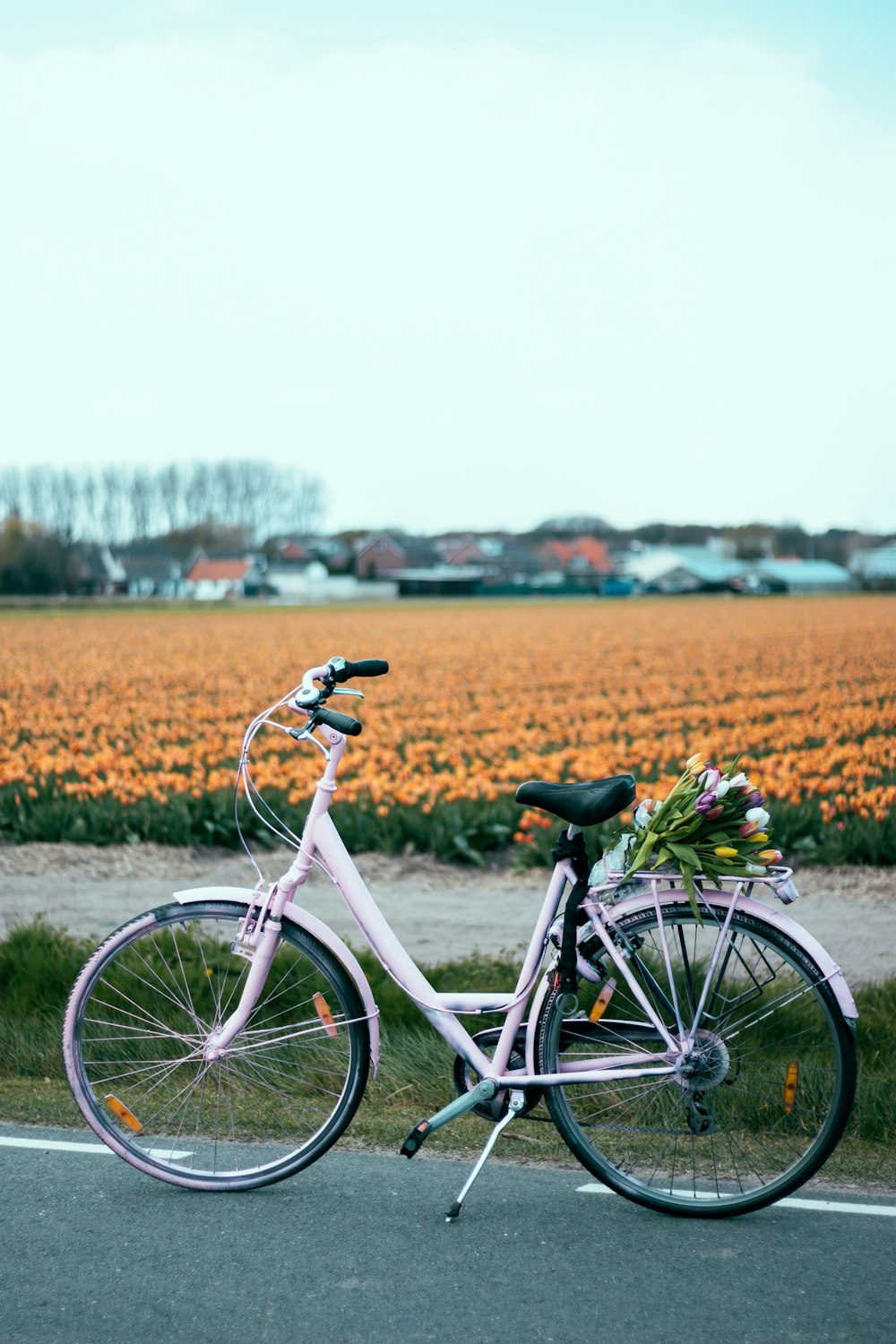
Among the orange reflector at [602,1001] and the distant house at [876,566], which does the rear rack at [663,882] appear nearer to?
the orange reflector at [602,1001]

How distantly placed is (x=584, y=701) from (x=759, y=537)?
423 feet

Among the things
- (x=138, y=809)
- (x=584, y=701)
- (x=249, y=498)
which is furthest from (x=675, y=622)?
(x=249, y=498)

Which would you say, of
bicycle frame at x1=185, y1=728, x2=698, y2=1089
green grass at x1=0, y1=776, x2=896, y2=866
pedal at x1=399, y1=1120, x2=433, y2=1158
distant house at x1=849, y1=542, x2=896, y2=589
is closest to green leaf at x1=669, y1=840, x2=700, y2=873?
bicycle frame at x1=185, y1=728, x2=698, y2=1089

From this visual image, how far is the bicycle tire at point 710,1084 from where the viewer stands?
362 centimetres

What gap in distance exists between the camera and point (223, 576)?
124m

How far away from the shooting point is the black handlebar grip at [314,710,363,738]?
3.71m

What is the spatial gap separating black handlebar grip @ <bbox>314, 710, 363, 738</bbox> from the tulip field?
5.17 metres

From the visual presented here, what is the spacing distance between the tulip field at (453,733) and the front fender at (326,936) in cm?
502

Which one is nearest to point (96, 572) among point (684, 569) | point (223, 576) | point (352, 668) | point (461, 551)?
point (223, 576)

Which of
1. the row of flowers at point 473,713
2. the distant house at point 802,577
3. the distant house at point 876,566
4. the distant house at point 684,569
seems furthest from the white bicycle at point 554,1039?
the distant house at point 684,569

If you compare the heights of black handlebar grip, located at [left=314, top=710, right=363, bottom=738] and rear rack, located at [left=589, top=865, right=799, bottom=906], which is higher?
black handlebar grip, located at [left=314, top=710, right=363, bottom=738]

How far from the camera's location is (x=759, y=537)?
5615 inches

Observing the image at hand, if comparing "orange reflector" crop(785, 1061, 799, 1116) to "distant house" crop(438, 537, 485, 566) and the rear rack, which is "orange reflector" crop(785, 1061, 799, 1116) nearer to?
the rear rack

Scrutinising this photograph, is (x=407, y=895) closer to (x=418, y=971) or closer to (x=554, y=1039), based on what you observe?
(x=418, y=971)
